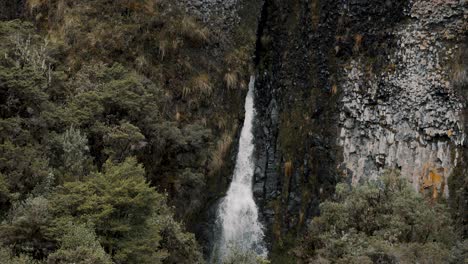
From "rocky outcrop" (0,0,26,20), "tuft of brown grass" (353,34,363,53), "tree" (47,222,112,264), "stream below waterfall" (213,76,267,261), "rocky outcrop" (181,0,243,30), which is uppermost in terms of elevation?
"rocky outcrop" (181,0,243,30)

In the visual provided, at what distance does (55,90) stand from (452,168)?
13.6m

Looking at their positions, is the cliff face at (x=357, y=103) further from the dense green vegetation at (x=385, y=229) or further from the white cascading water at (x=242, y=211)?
the dense green vegetation at (x=385, y=229)

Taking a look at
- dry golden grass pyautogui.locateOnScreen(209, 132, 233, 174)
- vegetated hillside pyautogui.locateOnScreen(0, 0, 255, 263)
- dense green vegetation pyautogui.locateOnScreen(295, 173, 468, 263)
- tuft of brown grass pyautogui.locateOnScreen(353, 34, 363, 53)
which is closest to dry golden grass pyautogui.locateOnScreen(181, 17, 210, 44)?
vegetated hillside pyautogui.locateOnScreen(0, 0, 255, 263)

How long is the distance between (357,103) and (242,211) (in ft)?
20.6

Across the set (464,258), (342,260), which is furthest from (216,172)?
(464,258)

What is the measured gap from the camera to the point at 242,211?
926 inches

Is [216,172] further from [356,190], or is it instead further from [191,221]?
[356,190]

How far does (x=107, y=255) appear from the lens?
1280 centimetres

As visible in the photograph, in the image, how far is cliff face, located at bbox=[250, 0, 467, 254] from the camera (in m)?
20.7

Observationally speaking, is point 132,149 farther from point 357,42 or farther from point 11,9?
point 11,9

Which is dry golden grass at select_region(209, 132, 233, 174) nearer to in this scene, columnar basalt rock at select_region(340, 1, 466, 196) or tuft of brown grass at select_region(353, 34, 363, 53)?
columnar basalt rock at select_region(340, 1, 466, 196)

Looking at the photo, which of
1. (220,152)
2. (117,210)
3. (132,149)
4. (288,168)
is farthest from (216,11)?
(117,210)

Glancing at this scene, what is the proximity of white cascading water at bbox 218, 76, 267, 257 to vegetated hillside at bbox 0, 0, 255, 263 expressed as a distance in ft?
2.47

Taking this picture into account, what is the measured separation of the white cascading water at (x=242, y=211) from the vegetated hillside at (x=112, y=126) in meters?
0.75
